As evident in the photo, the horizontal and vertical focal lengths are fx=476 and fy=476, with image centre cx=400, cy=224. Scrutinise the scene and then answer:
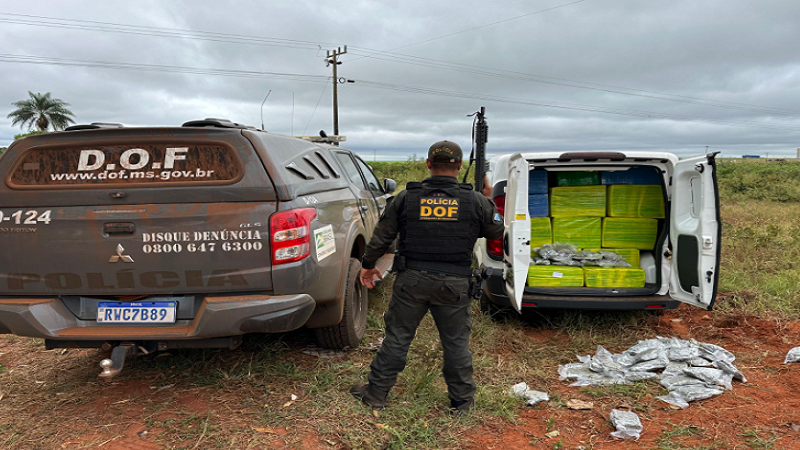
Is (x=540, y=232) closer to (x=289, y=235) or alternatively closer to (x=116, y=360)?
(x=289, y=235)

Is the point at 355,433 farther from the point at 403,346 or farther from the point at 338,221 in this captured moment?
the point at 338,221

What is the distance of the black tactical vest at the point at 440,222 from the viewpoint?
287cm

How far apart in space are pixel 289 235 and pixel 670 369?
2886 millimetres

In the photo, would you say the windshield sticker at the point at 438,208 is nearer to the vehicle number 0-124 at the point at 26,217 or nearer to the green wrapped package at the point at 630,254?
the vehicle number 0-124 at the point at 26,217

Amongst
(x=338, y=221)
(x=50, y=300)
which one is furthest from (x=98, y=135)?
(x=338, y=221)

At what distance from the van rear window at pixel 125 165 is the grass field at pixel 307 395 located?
1.43 meters

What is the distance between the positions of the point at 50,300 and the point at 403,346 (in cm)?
211

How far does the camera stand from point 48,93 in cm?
4688

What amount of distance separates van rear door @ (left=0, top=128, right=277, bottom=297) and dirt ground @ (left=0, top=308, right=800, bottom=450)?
0.79 m

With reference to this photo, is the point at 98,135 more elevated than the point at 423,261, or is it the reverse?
the point at 98,135

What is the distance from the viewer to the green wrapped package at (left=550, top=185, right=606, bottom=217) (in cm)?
471

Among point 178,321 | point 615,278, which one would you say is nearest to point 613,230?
point 615,278

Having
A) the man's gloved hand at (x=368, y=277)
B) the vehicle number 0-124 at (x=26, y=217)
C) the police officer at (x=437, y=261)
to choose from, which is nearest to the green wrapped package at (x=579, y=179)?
the police officer at (x=437, y=261)

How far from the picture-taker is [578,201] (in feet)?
15.6
